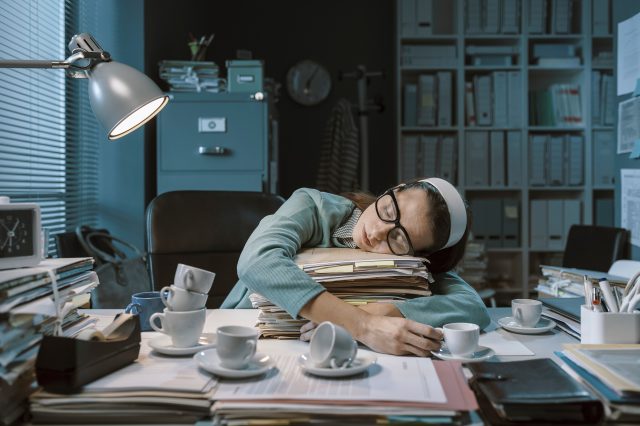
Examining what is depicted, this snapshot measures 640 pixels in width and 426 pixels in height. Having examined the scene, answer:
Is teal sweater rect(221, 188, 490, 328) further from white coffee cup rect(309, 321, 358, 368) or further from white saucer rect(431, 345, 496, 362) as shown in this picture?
white coffee cup rect(309, 321, 358, 368)

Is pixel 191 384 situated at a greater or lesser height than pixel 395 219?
lesser

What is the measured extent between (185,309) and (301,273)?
0.23m

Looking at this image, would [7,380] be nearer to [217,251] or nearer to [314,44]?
[217,251]

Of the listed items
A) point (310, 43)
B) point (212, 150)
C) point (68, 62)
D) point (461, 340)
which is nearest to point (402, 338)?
point (461, 340)

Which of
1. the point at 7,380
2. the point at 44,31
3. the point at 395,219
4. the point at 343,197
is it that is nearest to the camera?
the point at 7,380

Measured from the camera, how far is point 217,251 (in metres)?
1.83

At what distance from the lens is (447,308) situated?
1.16 metres

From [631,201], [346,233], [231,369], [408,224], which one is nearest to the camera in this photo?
[231,369]

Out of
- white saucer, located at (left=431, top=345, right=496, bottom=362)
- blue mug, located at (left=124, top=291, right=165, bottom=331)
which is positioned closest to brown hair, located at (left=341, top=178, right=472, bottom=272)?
white saucer, located at (left=431, top=345, right=496, bottom=362)

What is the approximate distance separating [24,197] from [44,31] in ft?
2.54

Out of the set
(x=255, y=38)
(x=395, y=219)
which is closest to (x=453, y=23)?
(x=255, y=38)

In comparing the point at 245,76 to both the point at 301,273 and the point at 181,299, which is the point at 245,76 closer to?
the point at 301,273

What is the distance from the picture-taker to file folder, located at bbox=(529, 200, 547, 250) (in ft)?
13.6

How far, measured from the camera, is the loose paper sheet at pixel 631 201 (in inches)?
81.1
